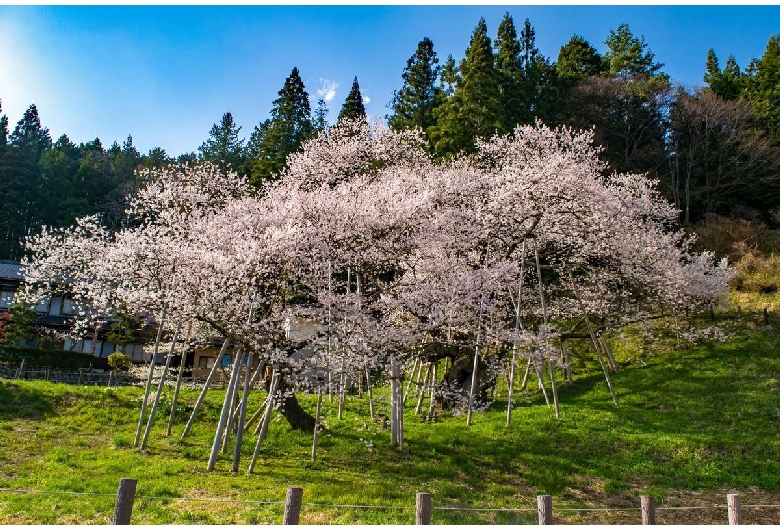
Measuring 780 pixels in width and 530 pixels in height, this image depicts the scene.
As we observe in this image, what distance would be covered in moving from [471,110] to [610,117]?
11175mm

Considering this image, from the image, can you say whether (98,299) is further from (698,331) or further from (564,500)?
(698,331)

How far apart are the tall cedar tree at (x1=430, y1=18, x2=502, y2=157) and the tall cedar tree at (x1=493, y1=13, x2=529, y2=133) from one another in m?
0.62

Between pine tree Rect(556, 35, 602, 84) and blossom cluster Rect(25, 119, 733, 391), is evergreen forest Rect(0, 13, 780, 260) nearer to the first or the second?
pine tree Rect(556, 35, 602, 84)

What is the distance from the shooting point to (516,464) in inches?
477

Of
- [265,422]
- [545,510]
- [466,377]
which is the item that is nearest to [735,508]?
[545,510]

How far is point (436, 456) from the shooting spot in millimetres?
12633

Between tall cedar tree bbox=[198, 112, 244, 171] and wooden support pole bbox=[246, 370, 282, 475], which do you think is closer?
wooden support pole bbox=[246, 370, 282, 475]

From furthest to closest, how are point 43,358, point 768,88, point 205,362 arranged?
1. point 768,88
2. point 205,362
3. point 43,358

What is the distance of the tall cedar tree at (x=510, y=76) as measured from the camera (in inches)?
1248

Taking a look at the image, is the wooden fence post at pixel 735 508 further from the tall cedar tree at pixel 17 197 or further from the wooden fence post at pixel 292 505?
the tall cedar tree at pixel 17 197

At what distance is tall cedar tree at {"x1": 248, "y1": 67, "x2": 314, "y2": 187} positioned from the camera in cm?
3431

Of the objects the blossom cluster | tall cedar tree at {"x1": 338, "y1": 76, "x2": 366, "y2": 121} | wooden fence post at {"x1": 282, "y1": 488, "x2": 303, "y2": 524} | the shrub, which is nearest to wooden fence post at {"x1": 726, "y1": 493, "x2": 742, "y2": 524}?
wooden fence post at {"x1": 282, "y1": 488, "x2": 303, "y2": 524}

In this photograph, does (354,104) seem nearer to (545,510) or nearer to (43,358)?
(43,358)

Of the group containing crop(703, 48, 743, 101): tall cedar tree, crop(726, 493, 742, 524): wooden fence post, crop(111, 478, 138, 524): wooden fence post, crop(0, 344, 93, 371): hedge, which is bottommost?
crop(111, 478, 138, 524): wooden fence post
